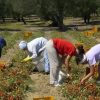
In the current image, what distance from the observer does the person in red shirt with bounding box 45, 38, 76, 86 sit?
9.62m

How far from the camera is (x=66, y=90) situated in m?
9.22

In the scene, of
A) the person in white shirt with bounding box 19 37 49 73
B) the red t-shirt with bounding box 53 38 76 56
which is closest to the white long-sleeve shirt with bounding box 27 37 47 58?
the person in white shirt with bounding box 19 37 49 73

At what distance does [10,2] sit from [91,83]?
48.4 metres

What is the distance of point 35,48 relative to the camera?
1120 centimetres

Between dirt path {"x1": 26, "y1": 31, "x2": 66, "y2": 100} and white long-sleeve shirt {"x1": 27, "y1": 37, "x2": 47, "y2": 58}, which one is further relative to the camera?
white long-sleeve shirt {"x1": 27, "y1": 37, "x2": 47, "y2": 58}

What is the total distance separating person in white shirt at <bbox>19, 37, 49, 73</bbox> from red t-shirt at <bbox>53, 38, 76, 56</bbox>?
1.33 meters

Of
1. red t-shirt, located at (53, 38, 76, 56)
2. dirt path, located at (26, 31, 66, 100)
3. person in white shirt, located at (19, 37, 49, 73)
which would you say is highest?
red t-shirt, located at (53, 38, 76, 56)

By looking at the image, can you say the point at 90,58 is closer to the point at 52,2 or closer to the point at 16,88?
the point at 16,88

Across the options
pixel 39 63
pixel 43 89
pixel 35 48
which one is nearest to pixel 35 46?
pixel 35 48

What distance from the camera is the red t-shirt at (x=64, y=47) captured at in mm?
9585

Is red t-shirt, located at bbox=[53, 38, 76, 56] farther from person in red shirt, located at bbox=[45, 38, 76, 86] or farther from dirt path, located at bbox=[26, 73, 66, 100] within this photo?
dirt path, located at bbox=[26, 73, 66, 100]

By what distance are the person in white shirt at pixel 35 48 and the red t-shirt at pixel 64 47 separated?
1.33 m

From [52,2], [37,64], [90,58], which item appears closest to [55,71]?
[90,58]

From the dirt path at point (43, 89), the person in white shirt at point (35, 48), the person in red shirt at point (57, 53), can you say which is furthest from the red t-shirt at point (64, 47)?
the person in white shirt at point (35, 48)
